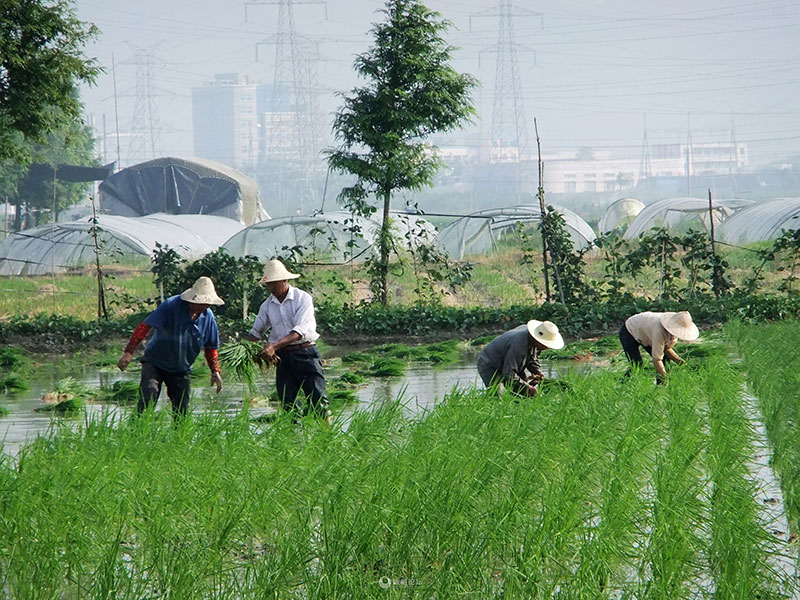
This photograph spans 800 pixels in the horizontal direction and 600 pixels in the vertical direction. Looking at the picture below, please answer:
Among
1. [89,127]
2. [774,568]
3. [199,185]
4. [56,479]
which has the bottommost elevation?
[774,568]

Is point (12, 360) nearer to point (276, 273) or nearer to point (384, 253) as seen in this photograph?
point (384, 253)

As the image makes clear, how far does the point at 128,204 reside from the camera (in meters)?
45.2

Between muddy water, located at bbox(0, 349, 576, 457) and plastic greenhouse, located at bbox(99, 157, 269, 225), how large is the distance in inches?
1236

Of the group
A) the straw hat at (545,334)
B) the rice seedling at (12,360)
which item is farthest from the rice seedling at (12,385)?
the straw hat at (545,334)

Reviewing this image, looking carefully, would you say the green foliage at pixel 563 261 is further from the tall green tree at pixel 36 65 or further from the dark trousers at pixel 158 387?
the dark trousers at pixel 158 387

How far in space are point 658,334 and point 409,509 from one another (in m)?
4.32

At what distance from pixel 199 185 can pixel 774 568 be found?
41180 millimetres

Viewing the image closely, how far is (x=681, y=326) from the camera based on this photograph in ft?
24.7

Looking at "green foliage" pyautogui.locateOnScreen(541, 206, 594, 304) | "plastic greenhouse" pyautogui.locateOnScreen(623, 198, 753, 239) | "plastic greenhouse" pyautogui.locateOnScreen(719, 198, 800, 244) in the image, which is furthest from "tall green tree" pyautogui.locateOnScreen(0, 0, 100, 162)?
"plastic greenhouse" pyautogui.locateOnScreen(623, 198, 753, 239)

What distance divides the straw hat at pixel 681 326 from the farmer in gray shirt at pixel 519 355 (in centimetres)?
112

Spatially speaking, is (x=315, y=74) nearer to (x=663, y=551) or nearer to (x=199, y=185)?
(x=199, y=185)

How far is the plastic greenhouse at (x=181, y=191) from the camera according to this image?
1684 inches

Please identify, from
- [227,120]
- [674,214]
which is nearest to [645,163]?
[227,120]

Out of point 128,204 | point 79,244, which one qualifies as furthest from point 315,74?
point 79,244
